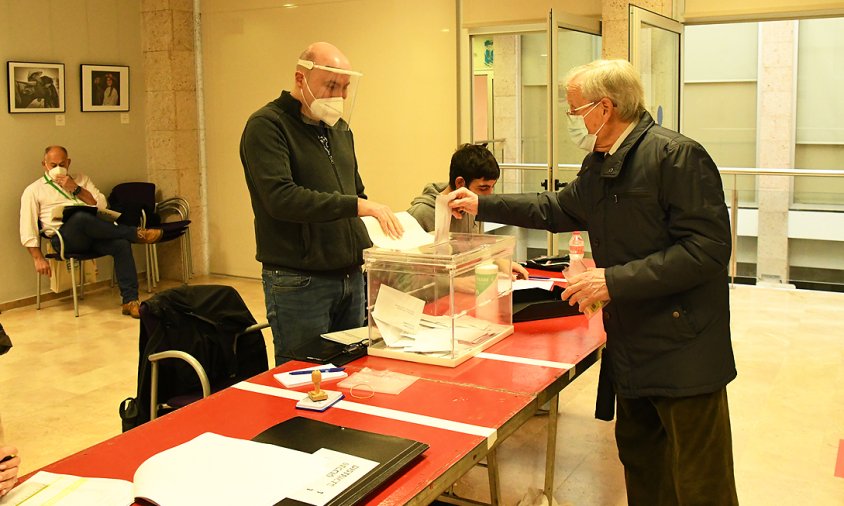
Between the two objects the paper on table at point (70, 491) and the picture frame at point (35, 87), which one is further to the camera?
the picture frame at point (35, 87)

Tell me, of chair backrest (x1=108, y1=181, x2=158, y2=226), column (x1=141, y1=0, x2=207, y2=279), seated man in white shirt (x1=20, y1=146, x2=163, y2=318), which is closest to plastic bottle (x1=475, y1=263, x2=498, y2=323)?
seated man in white shirt (x1=20, y1=146, x2=163, y2=318)

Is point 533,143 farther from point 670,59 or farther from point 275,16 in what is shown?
point 275,16

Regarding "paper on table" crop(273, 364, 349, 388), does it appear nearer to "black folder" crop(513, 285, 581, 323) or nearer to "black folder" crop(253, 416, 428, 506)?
"black folder" crop(253, 416, 428, 506)

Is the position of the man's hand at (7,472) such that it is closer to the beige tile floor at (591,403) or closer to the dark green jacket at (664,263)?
the dark green jacket at (664,263)

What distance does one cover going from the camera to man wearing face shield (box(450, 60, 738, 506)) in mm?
2457

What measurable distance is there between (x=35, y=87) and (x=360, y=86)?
277 centimetres

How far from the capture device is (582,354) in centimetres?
285

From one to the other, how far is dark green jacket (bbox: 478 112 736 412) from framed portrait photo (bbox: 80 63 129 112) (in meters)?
6.43

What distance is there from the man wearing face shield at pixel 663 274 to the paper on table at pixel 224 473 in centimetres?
105

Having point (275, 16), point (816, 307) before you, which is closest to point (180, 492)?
point (816, 307)

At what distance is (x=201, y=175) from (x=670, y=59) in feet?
15.1

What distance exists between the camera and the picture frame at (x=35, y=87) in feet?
23.8

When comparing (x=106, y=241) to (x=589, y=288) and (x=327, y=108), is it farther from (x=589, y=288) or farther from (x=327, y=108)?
(x=589, y=288)

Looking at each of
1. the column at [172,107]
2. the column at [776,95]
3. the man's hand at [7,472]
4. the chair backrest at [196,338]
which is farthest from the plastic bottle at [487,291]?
the column at [776,95]
